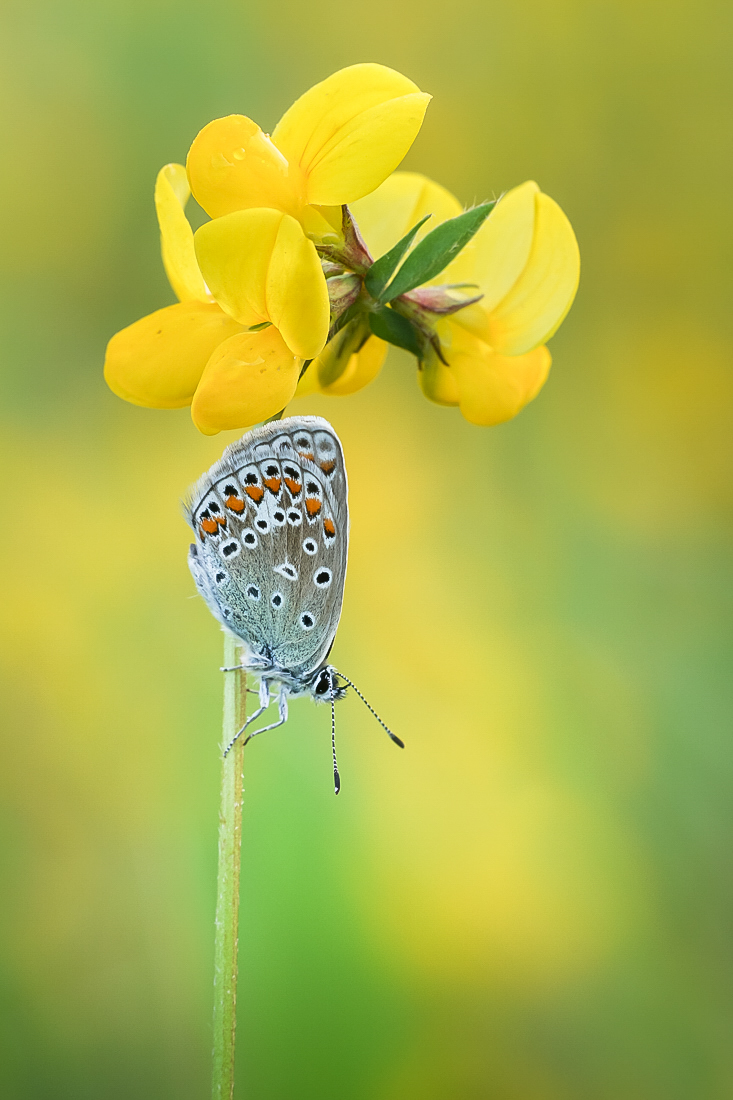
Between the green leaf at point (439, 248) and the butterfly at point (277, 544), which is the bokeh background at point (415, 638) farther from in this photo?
the green leaf at point (439, 248)

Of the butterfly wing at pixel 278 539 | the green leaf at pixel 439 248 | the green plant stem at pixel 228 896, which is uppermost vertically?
the green leaf at pixel 439 248

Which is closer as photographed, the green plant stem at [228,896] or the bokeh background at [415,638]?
the green plant stem at [228,896]

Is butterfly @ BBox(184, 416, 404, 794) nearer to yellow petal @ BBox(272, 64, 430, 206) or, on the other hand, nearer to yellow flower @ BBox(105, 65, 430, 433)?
yellow flower @ BBox(105, 65, 430, 433)

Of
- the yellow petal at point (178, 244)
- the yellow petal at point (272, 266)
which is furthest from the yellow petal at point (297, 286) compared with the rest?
the yellow petal at point (178, 244)

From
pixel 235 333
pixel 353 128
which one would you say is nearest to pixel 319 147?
pixel 353 128

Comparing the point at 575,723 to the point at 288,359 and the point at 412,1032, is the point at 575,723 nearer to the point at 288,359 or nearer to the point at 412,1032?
the point at 412,1032

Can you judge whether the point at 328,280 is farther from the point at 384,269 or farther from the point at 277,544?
the point at 277,544
